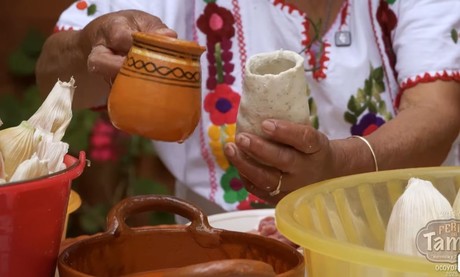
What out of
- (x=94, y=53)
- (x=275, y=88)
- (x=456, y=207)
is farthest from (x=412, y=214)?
(x=94, y=53)

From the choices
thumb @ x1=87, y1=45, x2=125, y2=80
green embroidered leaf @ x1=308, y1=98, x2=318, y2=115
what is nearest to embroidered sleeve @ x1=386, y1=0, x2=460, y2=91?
green embroidered leaf @ x1=308, y1=98, x2=318, y2=115

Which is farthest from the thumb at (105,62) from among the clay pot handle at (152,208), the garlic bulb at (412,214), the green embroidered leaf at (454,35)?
the green embroidered leaf at (454,35)

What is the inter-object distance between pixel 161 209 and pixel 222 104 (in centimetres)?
69

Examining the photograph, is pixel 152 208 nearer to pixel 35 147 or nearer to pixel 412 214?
pixel 35 147

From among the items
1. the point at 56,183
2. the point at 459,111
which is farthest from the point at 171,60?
the point at 459,111

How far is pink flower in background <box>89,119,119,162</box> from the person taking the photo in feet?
7.29

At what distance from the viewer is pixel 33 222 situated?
21.9 inches

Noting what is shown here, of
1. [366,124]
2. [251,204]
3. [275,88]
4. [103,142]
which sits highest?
[275,88]

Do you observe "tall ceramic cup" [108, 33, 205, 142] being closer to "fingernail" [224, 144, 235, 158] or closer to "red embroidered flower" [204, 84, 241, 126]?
"fingernail" [224, 144, 235, 158]

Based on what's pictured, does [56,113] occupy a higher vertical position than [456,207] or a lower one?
higher

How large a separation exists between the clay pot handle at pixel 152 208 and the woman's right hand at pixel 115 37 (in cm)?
23

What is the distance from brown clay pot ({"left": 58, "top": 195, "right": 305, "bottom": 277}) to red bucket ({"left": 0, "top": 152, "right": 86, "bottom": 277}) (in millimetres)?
30

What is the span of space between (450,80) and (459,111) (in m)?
0.06

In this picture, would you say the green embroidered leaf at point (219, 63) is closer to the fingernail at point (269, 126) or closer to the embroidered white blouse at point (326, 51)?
the embroidered white blouse at point (326, 51)
